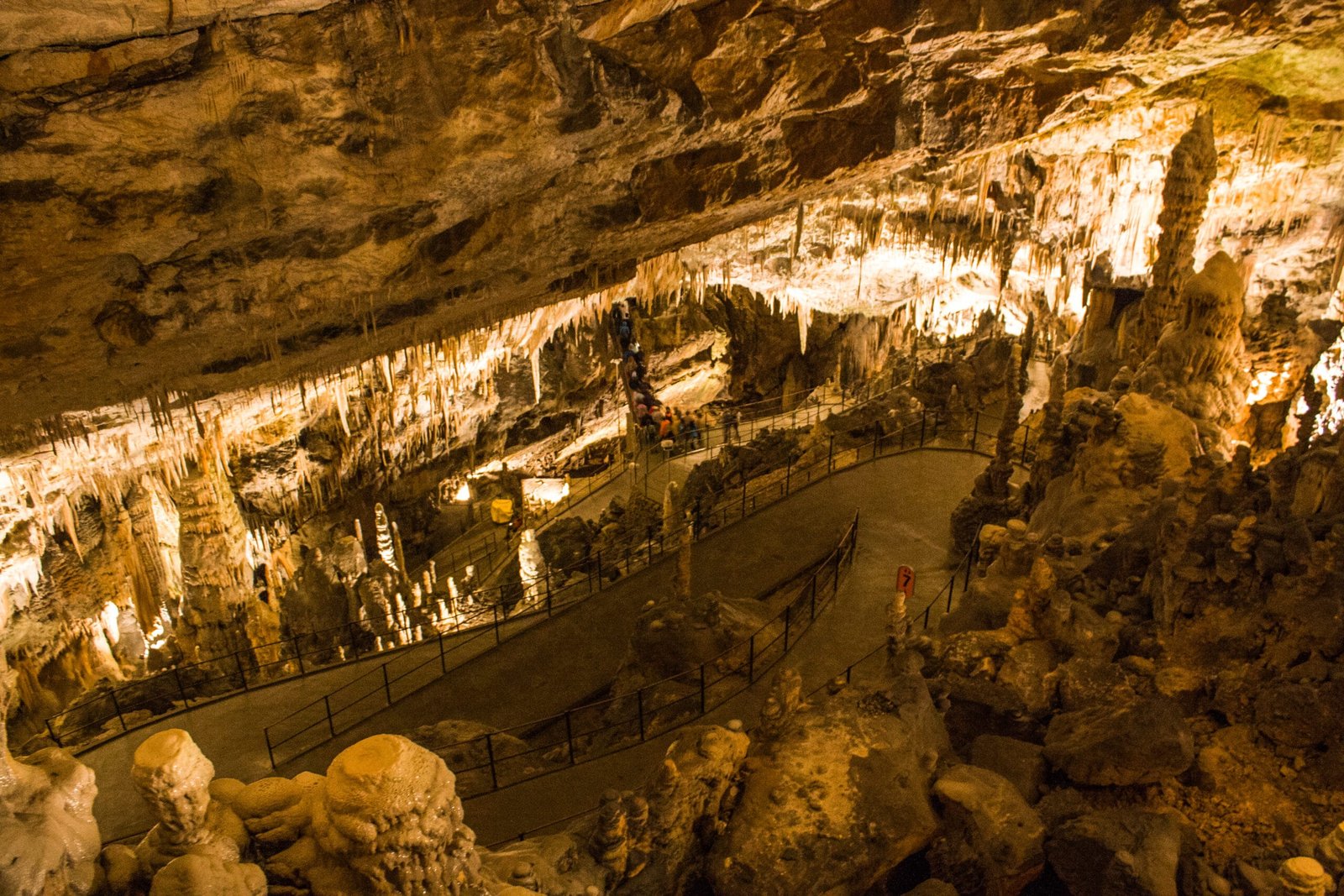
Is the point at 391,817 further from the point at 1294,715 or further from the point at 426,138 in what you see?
the point at 1294,715

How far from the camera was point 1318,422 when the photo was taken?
11.1m

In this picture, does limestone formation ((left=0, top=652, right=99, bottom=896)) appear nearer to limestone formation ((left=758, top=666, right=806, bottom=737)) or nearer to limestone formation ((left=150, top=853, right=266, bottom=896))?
limestone formation ((left=150, top=853, right=266, bottom=896))

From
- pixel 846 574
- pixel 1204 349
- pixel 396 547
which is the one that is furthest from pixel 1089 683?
pixel 396 547

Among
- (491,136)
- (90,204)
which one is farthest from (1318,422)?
(90,204)

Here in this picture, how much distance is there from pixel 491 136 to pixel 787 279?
9901mm

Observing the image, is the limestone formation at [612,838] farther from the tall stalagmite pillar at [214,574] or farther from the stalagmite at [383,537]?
the stalagmite at [383,537]

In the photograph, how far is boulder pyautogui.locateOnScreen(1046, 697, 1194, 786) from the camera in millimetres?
5180

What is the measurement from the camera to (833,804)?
16.7 feet

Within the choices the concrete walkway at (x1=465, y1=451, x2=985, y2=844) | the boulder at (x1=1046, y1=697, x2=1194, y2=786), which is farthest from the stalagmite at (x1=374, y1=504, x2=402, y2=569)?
the boulder at (x1=1046, y1=697, x2=1194, y2=786)

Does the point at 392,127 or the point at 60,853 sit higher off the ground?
the point at 392,127

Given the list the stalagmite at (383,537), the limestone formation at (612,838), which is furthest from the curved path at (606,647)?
the stalagmite at (383,537)

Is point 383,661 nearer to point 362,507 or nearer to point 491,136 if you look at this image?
point 491,136

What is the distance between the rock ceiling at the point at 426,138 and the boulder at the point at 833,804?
4243mm

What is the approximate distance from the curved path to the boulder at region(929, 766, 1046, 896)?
8.56 feet
